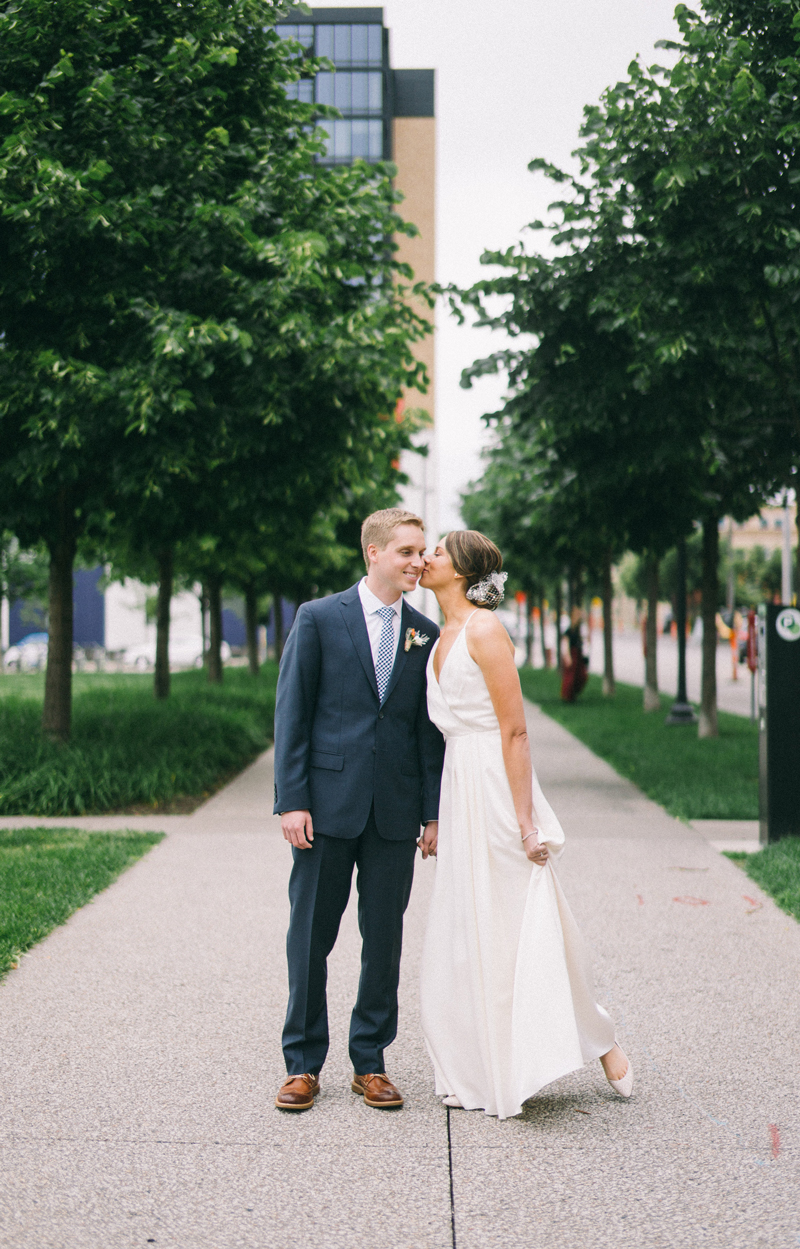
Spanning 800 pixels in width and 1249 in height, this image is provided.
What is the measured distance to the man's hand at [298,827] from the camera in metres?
3.84

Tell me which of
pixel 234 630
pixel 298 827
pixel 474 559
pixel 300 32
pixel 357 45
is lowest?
pixel 234 630

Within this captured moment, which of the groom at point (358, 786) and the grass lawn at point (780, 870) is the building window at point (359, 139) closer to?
the grass lawn at point (780, 870)

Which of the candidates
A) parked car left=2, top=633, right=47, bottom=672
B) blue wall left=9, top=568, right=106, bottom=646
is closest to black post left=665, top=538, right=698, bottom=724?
parked car left=2, top=633, right=47, bottom=672

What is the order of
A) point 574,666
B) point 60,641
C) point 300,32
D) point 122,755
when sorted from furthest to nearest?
1. point 574,666
2. point 300,32
3. point 60,641
4. point 122,755

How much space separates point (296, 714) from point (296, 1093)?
121 cm

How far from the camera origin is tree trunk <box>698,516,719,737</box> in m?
15.8

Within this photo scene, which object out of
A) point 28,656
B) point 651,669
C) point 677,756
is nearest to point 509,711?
point 677,756

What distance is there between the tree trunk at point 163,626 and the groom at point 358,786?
12534 millimetres

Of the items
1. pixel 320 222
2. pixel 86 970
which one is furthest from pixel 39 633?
pixel 86 970

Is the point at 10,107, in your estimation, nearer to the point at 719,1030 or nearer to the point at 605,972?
the point at 605,972

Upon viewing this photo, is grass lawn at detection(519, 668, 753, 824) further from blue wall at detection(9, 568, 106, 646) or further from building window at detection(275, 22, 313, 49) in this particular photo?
blue wall at detection(9, 568, 106, 646)

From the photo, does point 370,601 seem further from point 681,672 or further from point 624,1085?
point 681,672

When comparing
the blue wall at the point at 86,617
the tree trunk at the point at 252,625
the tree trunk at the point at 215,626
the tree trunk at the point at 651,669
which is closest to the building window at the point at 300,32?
the tree trunk at the point at 651,669

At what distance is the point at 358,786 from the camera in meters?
3.89
